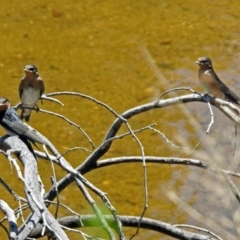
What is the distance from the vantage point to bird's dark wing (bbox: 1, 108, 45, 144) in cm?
580

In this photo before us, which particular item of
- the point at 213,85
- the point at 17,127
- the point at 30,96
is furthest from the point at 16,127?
the point at 213,85

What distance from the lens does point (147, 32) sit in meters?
13.5

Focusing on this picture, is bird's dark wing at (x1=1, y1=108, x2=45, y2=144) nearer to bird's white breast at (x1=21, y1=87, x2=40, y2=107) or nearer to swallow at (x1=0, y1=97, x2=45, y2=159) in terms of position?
swallow at (x1=0, y1=97, x2=45, y2=159)

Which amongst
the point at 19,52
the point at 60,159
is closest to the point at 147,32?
the point at 19,52

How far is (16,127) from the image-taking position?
239 inches

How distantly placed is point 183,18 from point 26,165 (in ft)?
32.1

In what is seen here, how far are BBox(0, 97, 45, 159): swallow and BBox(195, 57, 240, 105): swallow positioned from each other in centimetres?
193

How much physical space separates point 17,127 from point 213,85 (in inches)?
83.0

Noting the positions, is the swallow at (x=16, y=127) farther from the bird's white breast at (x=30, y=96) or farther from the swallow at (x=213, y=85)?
the swallow at (x=213, y=85)

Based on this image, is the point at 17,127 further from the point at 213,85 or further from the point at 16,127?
the point at 213,85

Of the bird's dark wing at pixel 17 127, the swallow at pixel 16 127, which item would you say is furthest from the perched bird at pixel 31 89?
the bird's dark wing at pixel 17 127

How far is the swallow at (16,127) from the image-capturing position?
580 cm

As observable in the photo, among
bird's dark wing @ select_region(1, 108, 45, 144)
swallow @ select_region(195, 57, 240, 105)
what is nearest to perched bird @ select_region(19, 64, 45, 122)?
bird's dark wing @ select_region(1, 108, 45, 144)

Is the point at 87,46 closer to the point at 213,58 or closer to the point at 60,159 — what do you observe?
the point at 213,58
